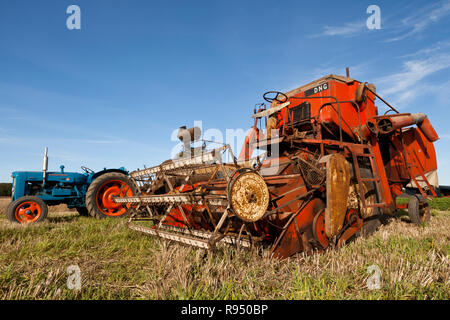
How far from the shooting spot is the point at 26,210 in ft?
23.2

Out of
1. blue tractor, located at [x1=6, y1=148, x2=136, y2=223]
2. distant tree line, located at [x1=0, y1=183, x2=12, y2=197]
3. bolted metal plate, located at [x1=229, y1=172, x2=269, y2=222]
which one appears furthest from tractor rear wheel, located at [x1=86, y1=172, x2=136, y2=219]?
distant tree line, located at [x1=0, y1=183, x2=12, y2=197]

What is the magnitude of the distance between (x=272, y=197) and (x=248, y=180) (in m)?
0.68

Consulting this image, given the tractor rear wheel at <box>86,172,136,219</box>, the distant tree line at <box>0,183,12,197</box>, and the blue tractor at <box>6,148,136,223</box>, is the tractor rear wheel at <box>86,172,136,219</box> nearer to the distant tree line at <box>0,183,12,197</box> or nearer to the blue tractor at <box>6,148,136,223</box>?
the blue tractor at <box>6,148,136,223</box>

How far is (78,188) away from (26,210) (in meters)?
1.96

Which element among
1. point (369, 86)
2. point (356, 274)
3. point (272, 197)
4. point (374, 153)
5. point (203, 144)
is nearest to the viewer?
point (356, 274)

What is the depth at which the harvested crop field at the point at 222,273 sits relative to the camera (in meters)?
2.28

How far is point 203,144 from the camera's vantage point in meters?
6.72

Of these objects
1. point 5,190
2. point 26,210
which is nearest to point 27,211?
point 26,210

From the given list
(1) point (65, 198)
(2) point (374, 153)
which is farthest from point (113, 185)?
(2) point (374, 153)

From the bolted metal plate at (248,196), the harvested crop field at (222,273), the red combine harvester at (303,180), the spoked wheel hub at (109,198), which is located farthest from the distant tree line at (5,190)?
the bolted metal plate at (248,196)

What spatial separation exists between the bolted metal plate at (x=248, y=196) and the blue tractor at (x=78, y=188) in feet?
17.9

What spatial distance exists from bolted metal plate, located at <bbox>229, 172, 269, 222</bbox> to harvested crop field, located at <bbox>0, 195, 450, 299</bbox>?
55 cm

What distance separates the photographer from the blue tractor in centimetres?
790
